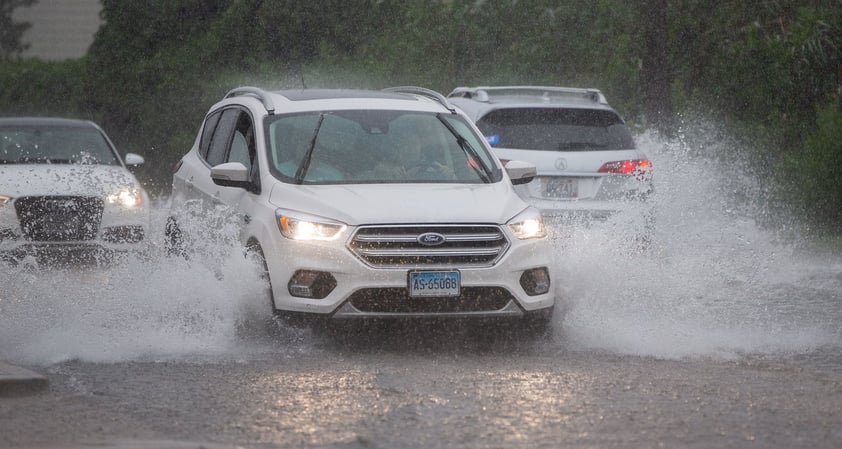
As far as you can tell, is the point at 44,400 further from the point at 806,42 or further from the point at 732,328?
the point at 806,42

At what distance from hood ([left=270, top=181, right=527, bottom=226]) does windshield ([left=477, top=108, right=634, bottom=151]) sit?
372 centimetres

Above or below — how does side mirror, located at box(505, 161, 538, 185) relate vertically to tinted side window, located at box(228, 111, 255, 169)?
above

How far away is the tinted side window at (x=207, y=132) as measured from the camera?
13070 millimetres

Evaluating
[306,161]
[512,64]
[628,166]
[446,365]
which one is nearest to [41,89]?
[512,64]

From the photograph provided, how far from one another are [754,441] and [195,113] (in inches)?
1454

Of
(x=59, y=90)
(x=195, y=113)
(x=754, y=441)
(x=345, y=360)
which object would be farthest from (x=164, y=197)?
(x=754, y=441)

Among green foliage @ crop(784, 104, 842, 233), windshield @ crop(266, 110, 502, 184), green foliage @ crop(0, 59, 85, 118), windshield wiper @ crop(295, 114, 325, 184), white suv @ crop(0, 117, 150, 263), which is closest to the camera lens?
windshield wiper @ crop(295, 114, 325, 184)

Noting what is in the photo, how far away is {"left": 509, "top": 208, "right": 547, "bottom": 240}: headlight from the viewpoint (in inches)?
409

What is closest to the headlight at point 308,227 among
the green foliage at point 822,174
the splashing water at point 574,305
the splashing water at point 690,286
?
the splashing water at point 574,305

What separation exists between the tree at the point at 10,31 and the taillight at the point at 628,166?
331ft

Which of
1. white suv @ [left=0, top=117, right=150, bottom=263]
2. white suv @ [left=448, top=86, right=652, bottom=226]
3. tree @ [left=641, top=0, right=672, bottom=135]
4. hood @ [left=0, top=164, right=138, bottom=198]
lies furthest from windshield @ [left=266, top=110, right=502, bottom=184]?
tree @ [left=641, top=0, right=672, bottom=135]

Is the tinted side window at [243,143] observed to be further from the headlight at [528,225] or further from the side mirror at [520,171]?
the headlight at [528,225]

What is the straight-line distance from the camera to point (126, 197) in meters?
16.4

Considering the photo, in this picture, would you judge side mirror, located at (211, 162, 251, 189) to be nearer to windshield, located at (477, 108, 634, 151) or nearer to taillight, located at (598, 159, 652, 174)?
windshield, located at (477, 108, 634, 151)
